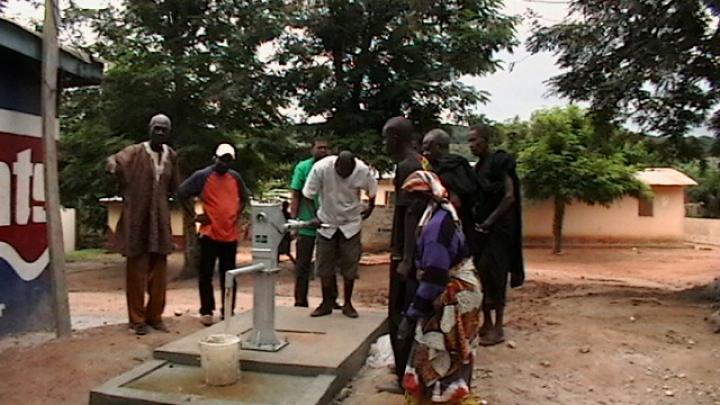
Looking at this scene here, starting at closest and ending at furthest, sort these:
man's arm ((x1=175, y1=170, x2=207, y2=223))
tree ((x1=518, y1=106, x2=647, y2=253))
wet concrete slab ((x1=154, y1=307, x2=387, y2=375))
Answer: wet concrete slab ((x1=154, y1=307, x2=387, y2=375)), man's arm ((x1=175, y1=170, x2=207, y2=223)), tree ((x1=518, y1=106, x2=647, y2=253))

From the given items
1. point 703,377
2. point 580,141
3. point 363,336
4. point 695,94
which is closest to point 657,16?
point 695,94

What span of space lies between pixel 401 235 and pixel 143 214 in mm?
2348

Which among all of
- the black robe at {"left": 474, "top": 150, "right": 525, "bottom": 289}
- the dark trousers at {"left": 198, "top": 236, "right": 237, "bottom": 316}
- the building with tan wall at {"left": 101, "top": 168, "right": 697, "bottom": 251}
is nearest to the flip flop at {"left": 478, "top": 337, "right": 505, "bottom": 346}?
the black robe at {"left": 474, "top": 150, "right": 525, "bottom": 289}

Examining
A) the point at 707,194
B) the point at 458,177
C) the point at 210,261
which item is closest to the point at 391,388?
the point at 458,177

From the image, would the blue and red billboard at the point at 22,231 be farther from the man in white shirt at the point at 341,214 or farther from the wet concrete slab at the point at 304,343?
the man in white shirt at the point at 341,214

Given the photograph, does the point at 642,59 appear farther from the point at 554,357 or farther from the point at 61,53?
the point at 61,53

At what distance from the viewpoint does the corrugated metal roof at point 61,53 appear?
16.0 ft

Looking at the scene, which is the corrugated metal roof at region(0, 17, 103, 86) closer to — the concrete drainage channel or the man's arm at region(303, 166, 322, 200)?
the man's arm at region(303, 166, 322, 200)

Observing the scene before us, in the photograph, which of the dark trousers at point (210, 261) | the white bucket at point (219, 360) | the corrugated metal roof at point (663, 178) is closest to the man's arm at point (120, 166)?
the dark trousers at point (210, 261)

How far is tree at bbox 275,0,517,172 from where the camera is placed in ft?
40.8

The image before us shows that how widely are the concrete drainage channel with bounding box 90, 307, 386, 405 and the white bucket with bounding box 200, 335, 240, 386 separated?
0.05 m

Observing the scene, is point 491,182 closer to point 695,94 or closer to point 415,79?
point 695,94

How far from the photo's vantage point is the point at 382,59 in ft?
43.0

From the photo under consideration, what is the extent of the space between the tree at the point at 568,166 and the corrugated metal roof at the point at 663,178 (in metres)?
2.62
